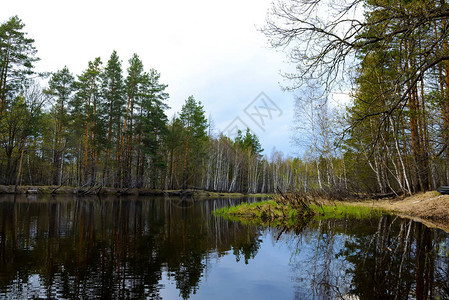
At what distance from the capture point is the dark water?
3.31 metres

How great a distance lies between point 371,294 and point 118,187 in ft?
115

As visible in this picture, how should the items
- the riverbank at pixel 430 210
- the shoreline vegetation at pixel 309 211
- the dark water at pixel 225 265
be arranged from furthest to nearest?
the shoreline vegetation at pixel 309 211, the riverbank at pixel 430 210, the dark water at pixel 225 265

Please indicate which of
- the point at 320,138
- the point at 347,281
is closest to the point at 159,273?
the point at 347,281

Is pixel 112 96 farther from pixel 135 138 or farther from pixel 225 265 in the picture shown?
pixel 225 265

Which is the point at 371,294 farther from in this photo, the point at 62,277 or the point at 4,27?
the point at 4,27

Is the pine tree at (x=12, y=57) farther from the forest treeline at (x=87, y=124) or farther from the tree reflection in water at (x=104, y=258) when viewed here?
the tree reflection in water at (x=104, y=258)

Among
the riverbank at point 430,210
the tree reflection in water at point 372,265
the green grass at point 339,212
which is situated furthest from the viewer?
the green grass at point 339,212

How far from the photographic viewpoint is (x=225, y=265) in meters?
4.74

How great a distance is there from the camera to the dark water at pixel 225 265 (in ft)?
10.8

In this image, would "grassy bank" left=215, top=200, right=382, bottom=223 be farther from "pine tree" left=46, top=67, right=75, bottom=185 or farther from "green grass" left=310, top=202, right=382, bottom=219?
"pine tree" left=46, top=67, right=75, bottom=185

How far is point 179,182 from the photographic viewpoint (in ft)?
154

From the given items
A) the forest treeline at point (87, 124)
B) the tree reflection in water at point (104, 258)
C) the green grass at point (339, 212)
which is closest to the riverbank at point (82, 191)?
the forest treeline at point (87, 124)

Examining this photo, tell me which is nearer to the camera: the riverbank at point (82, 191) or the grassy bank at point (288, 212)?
the grassy bank at point (288, 212)

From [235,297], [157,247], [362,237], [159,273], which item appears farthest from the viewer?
[362,237]
